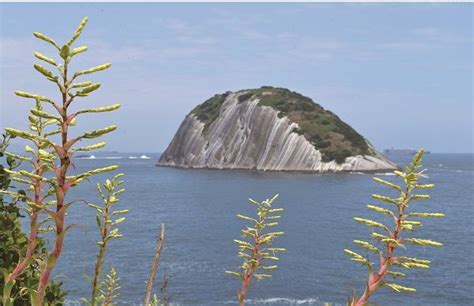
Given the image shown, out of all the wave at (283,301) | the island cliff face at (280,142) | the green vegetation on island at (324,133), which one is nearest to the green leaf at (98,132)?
the wave at (283,301)

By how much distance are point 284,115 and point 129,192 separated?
77.9 meters

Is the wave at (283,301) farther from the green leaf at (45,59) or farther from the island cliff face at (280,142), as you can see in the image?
the island cliff face at (280,142)

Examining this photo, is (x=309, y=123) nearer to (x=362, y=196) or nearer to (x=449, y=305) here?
(x=362, y=196)

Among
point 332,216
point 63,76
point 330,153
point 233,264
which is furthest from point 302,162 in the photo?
point 63,76

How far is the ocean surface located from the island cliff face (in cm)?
5396

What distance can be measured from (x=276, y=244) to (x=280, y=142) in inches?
4529

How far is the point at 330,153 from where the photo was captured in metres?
176

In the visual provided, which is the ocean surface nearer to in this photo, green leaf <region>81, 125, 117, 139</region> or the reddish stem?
the reddish stem

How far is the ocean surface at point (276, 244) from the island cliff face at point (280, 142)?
5396cm

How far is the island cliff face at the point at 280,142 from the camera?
174375mm

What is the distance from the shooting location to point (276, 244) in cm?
6494

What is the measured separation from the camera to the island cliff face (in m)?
174

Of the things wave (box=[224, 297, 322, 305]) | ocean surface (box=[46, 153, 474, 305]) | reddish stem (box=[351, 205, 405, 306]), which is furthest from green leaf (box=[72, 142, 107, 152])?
wave (box=[224, 297, 322, 305])

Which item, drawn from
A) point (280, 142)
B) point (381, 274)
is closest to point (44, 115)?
point (381, 274)
